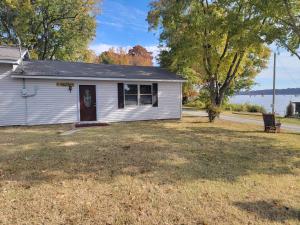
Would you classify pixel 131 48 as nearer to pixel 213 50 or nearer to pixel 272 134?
pixel 213 50

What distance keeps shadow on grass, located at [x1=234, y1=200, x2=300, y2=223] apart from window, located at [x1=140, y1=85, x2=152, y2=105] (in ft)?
Result: 38.1

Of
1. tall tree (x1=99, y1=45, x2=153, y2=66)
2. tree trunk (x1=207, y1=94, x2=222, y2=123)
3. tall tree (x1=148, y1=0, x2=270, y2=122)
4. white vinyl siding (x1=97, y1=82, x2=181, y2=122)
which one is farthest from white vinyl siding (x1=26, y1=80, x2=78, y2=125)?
tall tree (x1=99, y1=45, x2=153, y2=66)

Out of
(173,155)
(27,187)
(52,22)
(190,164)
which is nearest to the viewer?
(27,187)

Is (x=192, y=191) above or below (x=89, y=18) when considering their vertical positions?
below

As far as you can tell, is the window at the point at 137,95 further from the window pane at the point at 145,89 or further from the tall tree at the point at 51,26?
the tall tree at the point at 51,26

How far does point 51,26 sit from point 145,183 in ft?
84.2

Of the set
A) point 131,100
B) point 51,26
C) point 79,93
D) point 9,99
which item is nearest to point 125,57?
point 51,26

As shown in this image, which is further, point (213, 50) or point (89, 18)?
point (89, 18)

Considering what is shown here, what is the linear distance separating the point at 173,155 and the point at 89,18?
23.6 meters

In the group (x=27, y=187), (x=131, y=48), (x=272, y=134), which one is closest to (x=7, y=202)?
(x=27, y=187)

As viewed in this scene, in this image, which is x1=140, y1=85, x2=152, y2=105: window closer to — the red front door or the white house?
the white house

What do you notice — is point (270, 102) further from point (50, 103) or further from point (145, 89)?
point (50, 103)

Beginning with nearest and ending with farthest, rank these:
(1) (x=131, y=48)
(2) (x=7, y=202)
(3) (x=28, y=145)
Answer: (2) (x=7, y=202) → (3) (x=28, y=145) → (1) (x=131, y=48)

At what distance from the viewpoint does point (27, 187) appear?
4.93 metres
